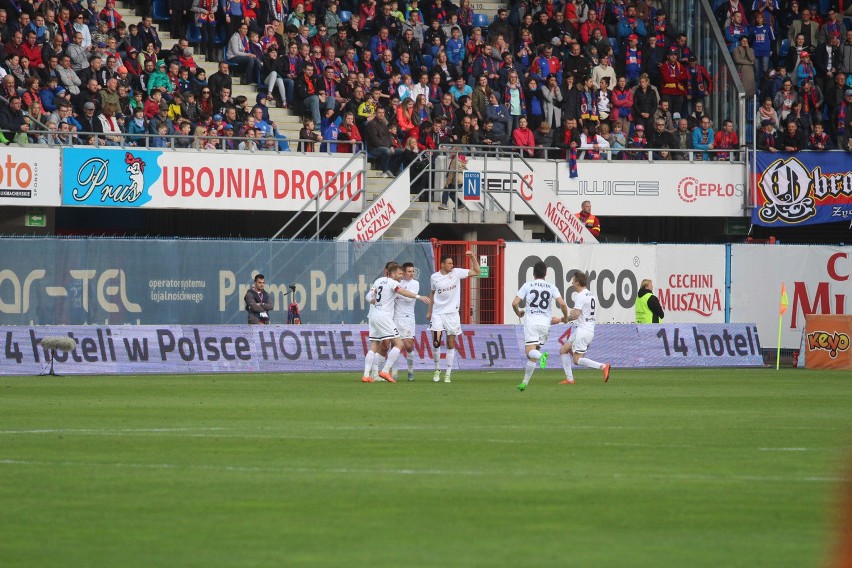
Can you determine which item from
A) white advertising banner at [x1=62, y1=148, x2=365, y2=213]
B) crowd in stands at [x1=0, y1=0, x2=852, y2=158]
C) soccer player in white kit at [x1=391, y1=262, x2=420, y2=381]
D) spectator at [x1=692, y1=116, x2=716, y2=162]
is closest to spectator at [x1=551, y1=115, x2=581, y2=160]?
crowd in stands at [x1=0, y1=0, x2=852, y2=158]

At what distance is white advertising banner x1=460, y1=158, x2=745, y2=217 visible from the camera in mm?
37812

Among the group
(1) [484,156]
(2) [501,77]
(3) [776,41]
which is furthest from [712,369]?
(3) [776,41]

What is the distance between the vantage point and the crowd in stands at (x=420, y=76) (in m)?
33.0

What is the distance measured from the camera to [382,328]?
1025 inches

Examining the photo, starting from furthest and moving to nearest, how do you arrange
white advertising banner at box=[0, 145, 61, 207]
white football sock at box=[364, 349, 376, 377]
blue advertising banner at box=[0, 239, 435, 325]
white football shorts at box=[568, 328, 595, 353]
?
1. white advertising banner at box=[0, 145, 61, 207]
2. blue advertising banner at box=[0, 239, 435, 325]
3. white football shorts at box=[568, 328, 595, 353]
4. white football sock at box=[364, 349, 376, 377]

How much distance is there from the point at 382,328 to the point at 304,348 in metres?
4.66

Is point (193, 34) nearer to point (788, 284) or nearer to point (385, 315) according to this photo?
point (385, 315)

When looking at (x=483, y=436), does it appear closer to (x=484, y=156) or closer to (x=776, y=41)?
(x=484, y=156)

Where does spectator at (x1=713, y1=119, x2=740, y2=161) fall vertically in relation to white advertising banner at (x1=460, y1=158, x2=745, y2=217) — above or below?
above

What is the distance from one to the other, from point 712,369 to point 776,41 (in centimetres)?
1368

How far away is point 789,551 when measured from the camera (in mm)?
8336

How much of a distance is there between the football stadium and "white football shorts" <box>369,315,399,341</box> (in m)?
0.05

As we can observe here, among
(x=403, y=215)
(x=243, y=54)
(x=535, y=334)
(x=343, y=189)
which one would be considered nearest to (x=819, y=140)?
(x=403, y=215)

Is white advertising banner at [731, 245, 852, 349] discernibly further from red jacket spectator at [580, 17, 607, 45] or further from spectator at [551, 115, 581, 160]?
red jacket spectator at [580, 17, 607, 45]
